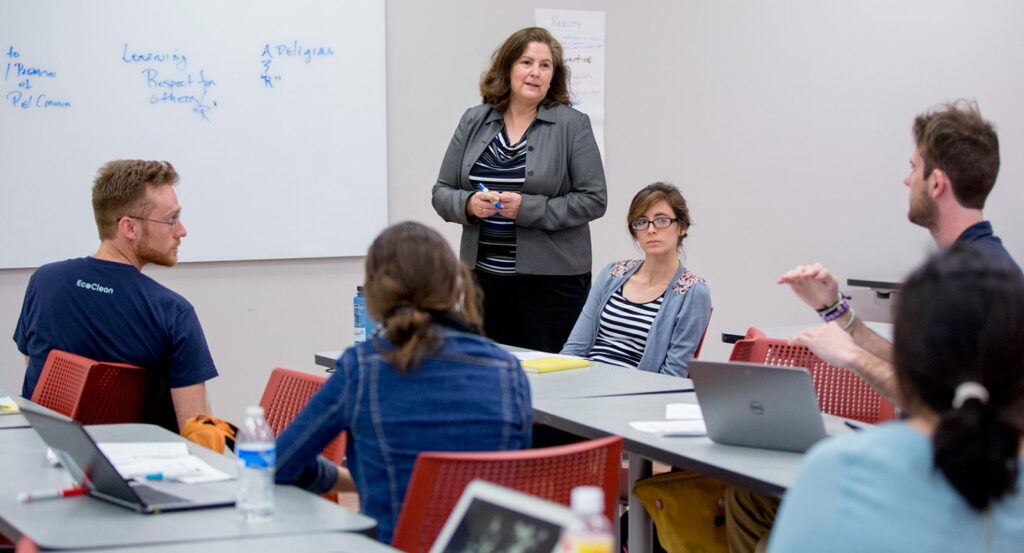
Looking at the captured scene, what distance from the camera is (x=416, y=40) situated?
5441 mm

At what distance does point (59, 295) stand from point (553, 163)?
6.05 feet

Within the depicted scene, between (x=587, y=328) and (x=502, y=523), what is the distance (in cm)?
257

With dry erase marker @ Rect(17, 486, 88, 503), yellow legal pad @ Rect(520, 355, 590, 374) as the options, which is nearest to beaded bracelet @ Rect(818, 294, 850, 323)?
yellow legal pad @ Rect(520, 355, 590, 374)

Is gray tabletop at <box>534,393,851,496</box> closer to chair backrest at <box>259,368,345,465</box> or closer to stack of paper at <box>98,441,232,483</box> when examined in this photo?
chair backrest at <box>259,368,345,465</box>

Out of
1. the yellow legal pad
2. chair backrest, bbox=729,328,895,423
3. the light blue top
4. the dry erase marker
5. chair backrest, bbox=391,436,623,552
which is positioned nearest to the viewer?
the light blue top

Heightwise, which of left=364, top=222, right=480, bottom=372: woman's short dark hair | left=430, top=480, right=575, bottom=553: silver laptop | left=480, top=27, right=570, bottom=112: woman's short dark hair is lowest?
left=430, top=480, right=575, bottom=553: silver laptop

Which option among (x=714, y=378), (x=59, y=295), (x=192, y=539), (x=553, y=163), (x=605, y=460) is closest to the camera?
(x=192, y=539)

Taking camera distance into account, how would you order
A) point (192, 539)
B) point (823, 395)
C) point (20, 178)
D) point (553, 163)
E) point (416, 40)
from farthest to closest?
1. point (416, 40)
2. point (20, 178)
3. point (553, 163)
4. point (823, 395)
5. point (192, 539)

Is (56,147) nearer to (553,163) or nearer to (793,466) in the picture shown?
(553,163)

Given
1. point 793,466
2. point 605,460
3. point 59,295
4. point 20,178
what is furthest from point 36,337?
point 793,466

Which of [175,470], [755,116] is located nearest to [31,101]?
[175,470]

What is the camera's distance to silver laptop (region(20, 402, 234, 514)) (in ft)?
6.63

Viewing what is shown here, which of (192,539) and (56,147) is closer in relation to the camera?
(192,539)

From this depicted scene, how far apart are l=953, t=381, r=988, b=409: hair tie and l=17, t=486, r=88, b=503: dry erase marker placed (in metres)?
1.57
